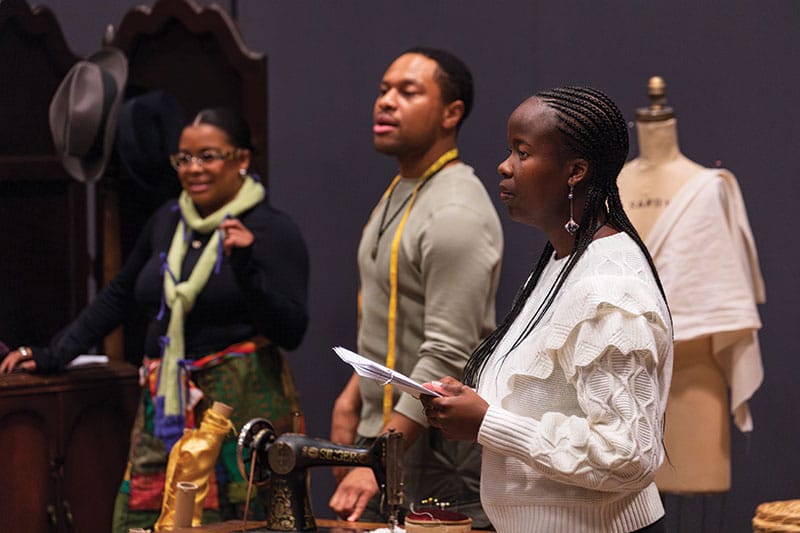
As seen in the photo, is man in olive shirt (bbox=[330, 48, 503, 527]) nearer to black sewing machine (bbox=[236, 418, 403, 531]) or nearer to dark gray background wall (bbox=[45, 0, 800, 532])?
black sewing machine (bbox=[236, 418, 403, 531])

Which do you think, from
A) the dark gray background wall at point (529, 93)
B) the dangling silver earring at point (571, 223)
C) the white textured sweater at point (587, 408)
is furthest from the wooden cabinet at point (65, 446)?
the dangling silver earring at point (571, 223)

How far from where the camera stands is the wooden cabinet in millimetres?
3883

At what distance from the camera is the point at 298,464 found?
263 centimetres

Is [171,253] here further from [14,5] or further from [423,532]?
[423,532]

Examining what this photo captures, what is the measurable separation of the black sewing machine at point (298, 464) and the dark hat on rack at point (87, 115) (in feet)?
6.10

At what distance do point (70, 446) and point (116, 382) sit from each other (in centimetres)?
27

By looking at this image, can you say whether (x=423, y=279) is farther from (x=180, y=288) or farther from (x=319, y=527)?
(x=180, y=288)

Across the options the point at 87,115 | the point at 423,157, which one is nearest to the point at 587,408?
the point at 423,157

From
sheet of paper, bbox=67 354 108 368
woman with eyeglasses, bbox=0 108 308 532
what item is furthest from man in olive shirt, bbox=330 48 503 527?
sheet of paper, bbox=67 354 108 368

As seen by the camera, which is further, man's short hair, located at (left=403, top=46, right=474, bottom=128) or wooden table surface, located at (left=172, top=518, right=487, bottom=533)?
man's short hair, located at (left=403, top=46, right=474, bottom=128)

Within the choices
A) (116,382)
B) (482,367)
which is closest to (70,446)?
(116,382)

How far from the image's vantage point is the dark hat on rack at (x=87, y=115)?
Result: 419 cm

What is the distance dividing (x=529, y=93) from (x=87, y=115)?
1437 millimetres

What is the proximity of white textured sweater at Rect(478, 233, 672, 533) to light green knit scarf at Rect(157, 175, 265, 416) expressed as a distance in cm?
182
